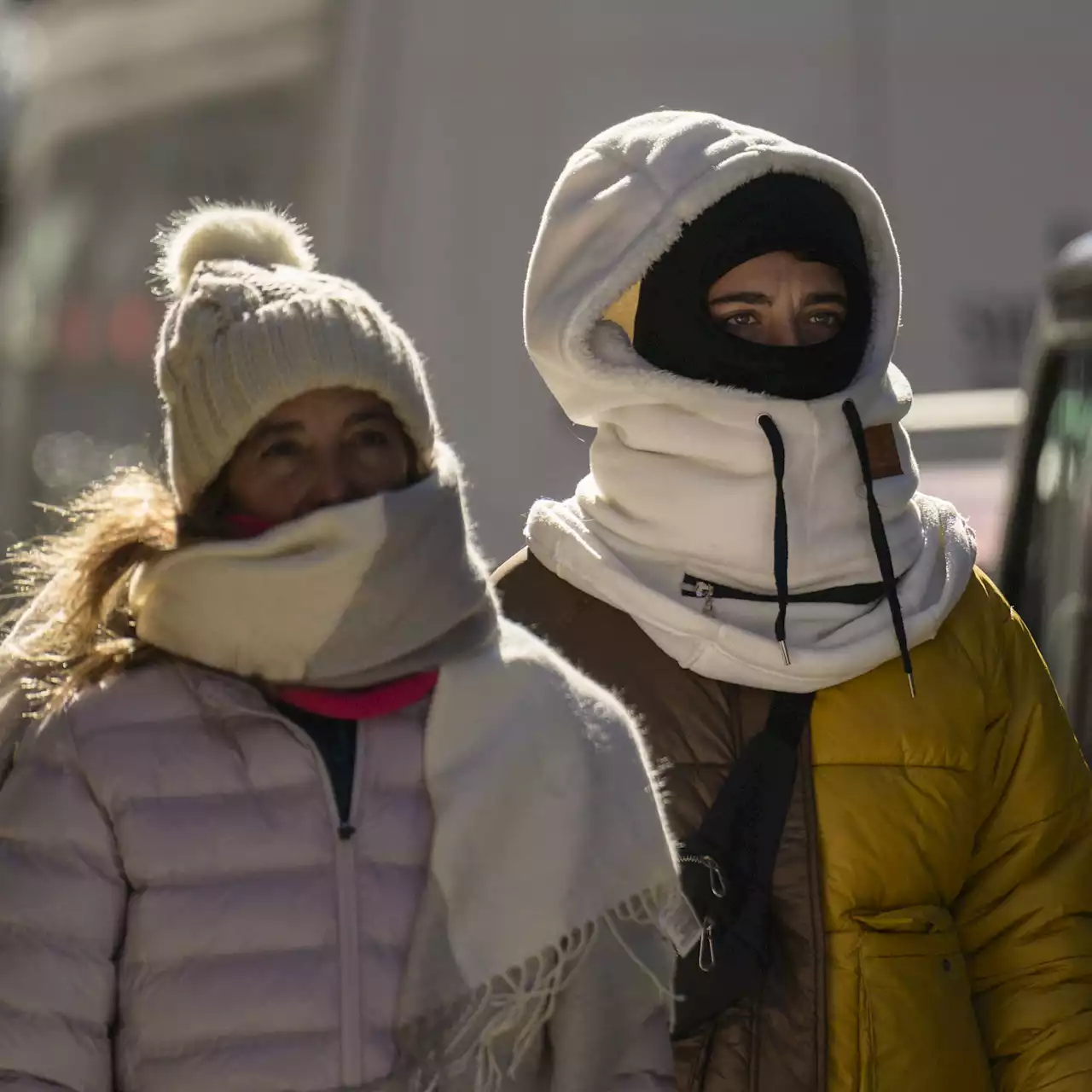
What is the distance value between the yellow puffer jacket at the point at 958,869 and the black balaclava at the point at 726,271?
1.27 ft

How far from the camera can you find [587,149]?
10.2 ft

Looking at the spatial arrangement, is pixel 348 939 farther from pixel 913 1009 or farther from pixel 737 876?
pixel 913 1009

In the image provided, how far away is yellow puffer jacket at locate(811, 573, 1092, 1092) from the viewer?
8.91 ft

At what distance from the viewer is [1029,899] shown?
286cm

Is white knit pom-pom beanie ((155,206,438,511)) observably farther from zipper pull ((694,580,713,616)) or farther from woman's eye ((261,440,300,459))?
zipper pull ((694,580,713,616))

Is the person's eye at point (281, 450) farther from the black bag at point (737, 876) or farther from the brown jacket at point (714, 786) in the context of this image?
the black bag at point (737, 876)

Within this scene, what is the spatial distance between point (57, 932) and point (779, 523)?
1133mm

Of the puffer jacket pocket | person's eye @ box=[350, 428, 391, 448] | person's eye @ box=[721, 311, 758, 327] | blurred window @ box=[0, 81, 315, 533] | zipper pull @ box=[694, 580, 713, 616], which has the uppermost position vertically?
person's eye @ box=[721, 311, 758, 327]

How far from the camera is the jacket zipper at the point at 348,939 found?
7.39ft

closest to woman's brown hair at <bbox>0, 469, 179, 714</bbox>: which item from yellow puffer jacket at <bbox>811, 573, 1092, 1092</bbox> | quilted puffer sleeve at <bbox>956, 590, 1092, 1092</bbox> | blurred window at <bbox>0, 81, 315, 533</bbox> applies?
yellow puffer jacket at <bbox>811, 573, 1092, 1092</bbox>

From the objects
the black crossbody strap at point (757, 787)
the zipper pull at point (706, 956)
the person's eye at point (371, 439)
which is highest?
the person's eye at point (371, 439)

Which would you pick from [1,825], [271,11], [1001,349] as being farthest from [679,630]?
[271,11]

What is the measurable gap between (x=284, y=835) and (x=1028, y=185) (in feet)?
18.8

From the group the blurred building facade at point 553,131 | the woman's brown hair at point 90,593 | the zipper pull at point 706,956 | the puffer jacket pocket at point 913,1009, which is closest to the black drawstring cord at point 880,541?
the puffer jacket pocket at point 913,1009
